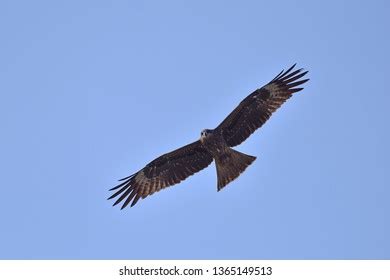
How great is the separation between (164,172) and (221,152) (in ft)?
4.49

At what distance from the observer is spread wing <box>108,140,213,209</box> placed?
1532 centimetres

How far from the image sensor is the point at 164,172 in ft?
51.0

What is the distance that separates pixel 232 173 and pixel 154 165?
169 centimetres

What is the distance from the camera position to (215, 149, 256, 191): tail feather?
14664 mm

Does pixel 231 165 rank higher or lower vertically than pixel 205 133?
lower

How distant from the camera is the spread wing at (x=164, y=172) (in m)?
15.3

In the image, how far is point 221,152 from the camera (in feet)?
48.6

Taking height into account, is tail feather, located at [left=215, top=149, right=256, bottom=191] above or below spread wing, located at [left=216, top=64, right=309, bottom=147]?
below

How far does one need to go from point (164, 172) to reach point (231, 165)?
4.97ft

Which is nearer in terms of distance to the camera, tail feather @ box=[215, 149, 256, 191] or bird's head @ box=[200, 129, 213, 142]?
tail feather @ box=[215, 149, 256, 191]

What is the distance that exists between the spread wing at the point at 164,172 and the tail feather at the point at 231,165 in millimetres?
526

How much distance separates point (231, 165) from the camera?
14.8m
